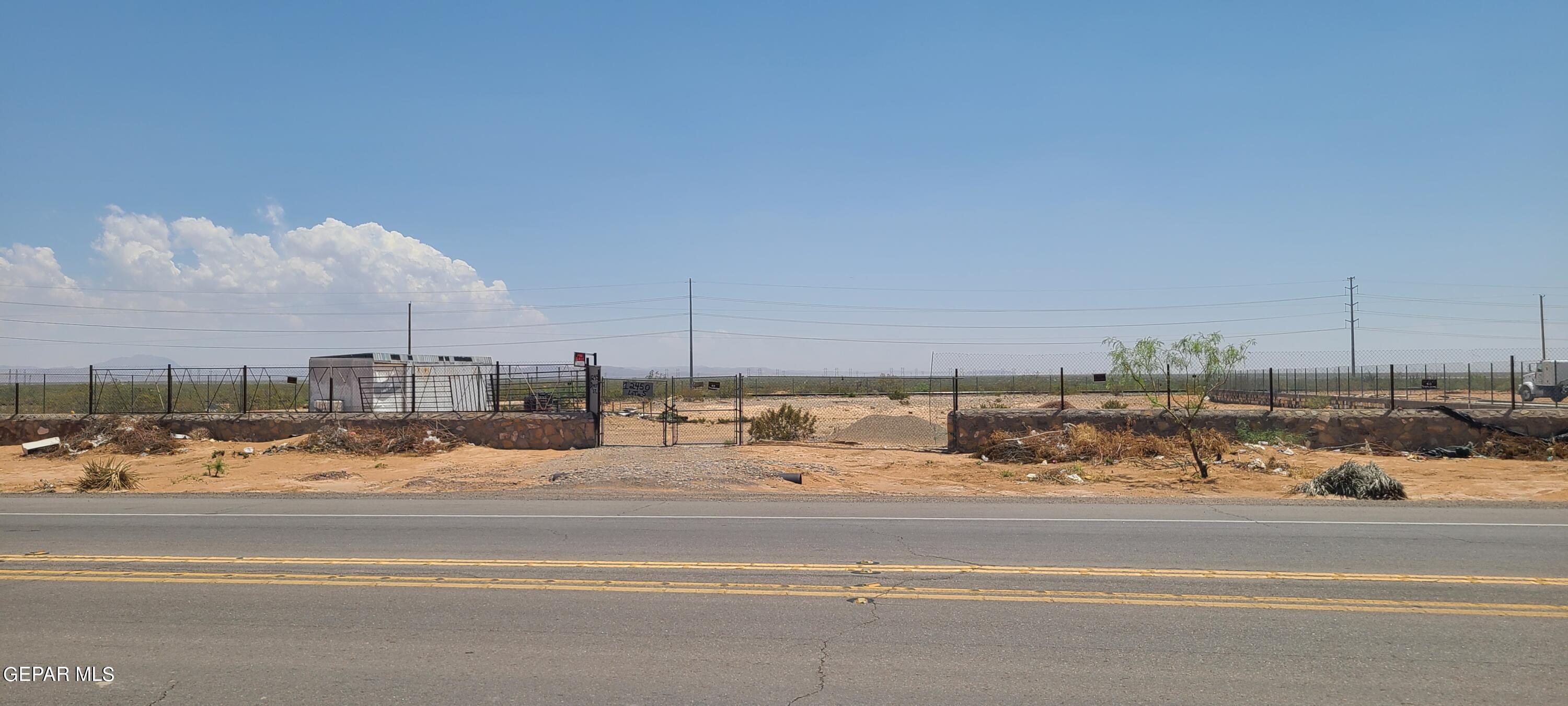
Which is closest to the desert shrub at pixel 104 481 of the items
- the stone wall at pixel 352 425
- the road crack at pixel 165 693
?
the stone wall at pixel 352 425

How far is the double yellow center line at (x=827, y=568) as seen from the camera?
24.8ft

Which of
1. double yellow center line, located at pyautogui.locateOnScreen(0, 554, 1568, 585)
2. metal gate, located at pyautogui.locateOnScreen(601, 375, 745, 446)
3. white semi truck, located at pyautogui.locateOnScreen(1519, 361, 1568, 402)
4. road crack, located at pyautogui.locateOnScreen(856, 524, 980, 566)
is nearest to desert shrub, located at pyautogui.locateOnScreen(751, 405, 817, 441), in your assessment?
metal gate, located at pyautogui.locateOnScreen(601, 375, 745, 446)

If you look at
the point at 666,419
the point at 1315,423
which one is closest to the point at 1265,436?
the point at 1315,423

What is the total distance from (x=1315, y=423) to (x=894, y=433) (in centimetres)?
1028

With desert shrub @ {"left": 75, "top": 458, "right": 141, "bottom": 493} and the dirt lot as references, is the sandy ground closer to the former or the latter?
desert shrub @ {"left": 75, "top": 458, "right": 141, "bottom": 493}

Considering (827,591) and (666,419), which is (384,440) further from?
(827,591)

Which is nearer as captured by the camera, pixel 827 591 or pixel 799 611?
pixel 799 611

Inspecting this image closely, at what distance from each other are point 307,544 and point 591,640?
17.8 ft

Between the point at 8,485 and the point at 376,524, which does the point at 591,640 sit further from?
the point at 8,485

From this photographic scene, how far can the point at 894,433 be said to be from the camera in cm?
2505

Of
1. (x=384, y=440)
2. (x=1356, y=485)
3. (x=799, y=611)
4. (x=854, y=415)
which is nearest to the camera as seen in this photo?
(x=799, y=611)

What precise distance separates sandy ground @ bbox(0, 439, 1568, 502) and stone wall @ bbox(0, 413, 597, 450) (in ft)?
2.72

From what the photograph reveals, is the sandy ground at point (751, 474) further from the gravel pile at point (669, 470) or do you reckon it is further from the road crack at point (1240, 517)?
the road crack at point (1240, 517)

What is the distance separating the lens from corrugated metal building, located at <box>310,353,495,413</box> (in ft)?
95.7
